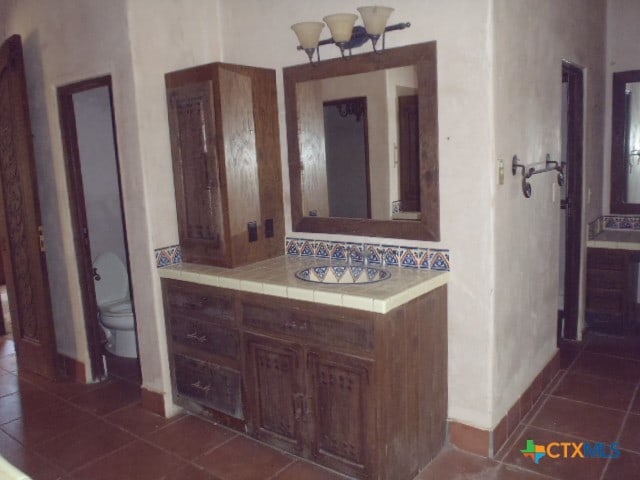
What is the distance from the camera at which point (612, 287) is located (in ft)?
13.1

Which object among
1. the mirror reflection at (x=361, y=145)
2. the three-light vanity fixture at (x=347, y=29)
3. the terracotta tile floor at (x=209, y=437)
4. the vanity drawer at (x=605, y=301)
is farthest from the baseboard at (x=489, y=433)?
the three-light vanity fixture at (x=347, y=29)

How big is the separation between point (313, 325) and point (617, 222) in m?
3.20

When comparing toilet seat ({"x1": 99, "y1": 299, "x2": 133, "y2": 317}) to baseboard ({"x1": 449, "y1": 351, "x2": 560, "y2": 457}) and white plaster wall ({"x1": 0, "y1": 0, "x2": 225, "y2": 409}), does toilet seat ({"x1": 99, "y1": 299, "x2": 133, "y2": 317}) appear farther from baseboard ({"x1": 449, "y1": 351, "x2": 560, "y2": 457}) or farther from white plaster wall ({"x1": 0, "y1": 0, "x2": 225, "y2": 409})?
baseboard ({"x1": 449, "y1": 351, "x2": 560, "y2": 457})

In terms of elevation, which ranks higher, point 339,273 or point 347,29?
point 347,29

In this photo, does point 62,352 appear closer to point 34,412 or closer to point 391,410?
point 34,412

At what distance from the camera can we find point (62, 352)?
3.88 m

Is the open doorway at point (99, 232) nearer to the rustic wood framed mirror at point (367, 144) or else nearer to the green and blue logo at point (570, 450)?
the rustic wood framed mirror at point (367, 144)

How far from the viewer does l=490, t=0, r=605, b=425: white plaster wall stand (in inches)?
98.2

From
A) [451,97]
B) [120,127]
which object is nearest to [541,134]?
[451,97]

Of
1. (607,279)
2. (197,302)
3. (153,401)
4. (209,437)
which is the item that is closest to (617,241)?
(607,279)

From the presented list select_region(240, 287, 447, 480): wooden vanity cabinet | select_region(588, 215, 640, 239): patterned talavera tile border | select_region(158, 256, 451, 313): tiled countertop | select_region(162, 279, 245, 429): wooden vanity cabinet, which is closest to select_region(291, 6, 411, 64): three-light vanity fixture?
select_region(158, 256, 451, 313): tiled countertop

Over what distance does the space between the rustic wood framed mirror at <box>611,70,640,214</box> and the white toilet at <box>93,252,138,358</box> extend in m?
3.88

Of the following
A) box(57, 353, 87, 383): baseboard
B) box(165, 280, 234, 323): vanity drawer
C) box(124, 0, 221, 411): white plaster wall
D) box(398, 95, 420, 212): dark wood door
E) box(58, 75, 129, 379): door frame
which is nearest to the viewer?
box(398, 95, 420, 212): dark wood door

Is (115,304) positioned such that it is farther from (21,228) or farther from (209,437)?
(209,437)
